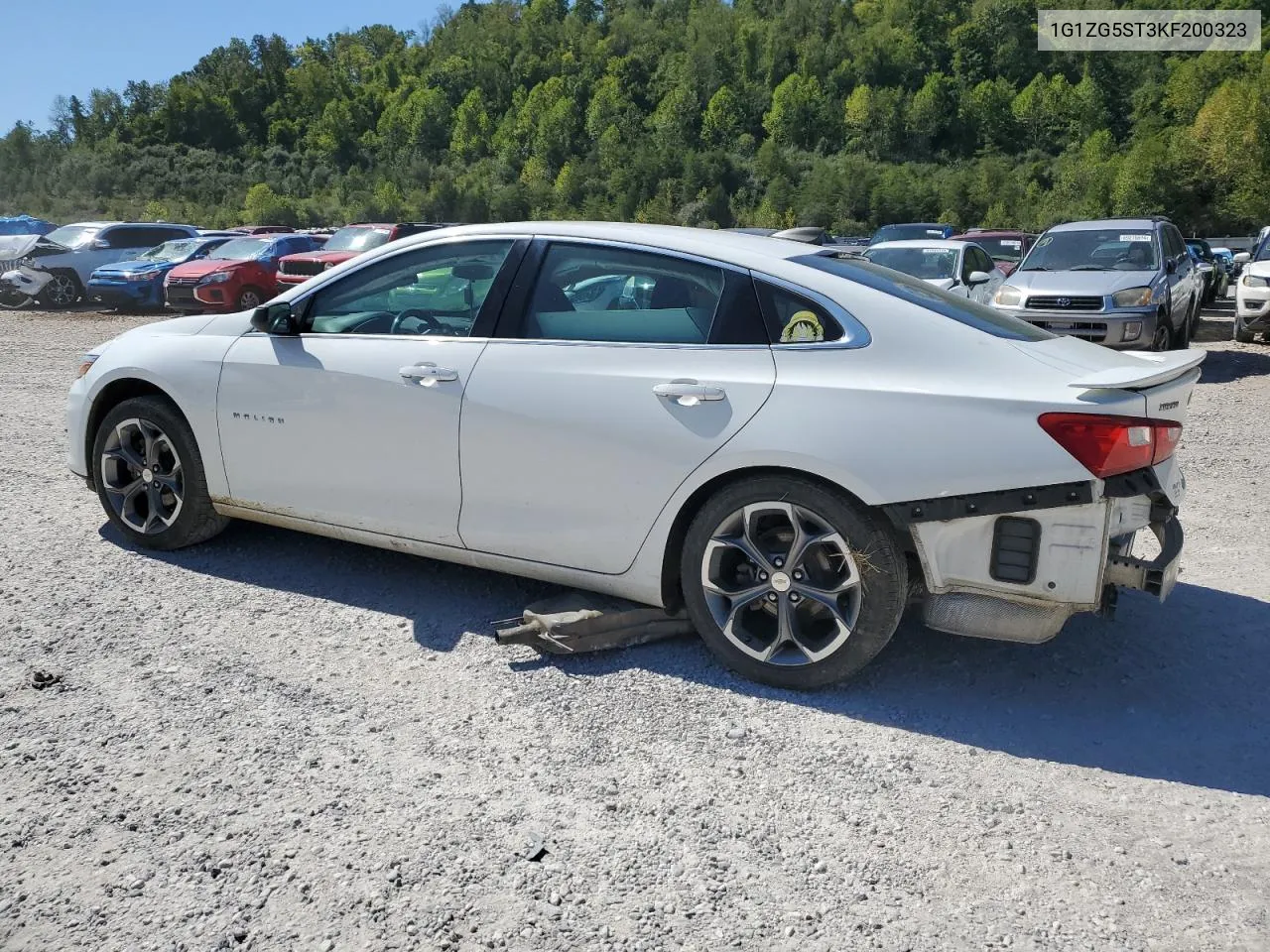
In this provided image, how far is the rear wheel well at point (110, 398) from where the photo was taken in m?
4.84

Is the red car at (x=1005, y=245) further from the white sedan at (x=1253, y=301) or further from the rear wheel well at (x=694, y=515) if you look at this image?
the rear wheel well at (x=694, y=515)

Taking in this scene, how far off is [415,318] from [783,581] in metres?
1.93

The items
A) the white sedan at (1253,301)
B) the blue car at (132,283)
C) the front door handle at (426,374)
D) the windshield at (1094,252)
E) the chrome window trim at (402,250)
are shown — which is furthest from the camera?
the blue car at (132,283)

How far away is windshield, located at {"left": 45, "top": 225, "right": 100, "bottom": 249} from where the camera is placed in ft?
70.1

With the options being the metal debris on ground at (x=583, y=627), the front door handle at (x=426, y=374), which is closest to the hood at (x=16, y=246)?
the front door handle at (x=426, y=374)

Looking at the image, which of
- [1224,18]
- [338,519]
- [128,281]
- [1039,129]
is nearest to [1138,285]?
[338,519]

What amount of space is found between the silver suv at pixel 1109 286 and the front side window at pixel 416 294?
751 cm

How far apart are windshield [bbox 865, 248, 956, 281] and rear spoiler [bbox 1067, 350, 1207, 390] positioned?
Result: 9.92 m

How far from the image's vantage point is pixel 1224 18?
342 feet

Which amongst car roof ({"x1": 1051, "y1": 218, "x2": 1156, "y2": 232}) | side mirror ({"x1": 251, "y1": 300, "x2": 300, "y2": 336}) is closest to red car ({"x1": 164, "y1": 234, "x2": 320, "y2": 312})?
car roof ({"x1": 1051, "y1": 218, "x2": 1156, "y2": 232})

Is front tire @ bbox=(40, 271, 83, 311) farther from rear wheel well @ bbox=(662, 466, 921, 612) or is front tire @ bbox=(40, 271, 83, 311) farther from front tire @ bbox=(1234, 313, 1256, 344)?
rear wheel well @ bbox=(662, 466, 921, 612)

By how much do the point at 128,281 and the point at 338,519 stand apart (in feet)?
58.9

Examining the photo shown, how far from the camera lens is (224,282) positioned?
1814 cm

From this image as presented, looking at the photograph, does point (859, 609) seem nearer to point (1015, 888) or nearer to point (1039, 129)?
point (1015, 888)
